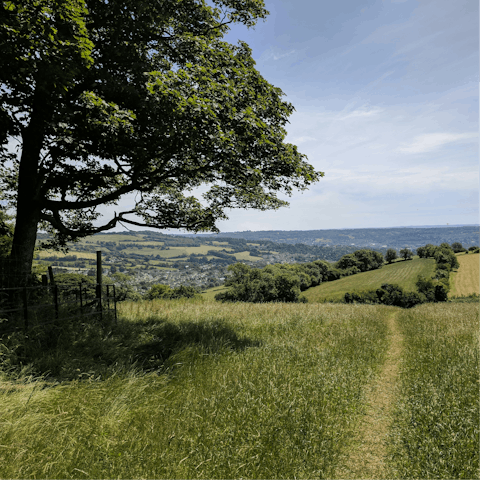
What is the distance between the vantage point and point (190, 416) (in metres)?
4.10

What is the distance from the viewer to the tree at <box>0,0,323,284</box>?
651 cm

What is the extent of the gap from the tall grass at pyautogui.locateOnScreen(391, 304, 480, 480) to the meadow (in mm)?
21

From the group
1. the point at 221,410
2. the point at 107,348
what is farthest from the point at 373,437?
the point at 107,348

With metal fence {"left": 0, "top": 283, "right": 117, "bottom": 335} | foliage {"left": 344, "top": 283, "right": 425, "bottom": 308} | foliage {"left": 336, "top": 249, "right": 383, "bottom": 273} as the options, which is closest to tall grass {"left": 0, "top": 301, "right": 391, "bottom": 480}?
metal fence {"left": 0, "top": 283, "right": 117, "bottom": 335}

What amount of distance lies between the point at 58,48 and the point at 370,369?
11.4m

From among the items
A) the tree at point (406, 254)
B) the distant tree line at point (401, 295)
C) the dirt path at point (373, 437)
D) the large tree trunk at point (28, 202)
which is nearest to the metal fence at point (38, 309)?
the large tree trunk at point (28, 202)

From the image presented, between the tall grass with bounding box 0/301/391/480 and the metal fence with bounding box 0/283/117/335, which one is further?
the metal fence with bounding box 0/283/117/335

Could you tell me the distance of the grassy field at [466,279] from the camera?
74938 millimetres

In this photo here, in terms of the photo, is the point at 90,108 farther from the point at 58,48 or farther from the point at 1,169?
the point at 1,169

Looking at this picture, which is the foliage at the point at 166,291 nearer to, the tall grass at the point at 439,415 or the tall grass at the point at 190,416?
the tall grass at the point at 190,416

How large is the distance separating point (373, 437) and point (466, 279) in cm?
10918

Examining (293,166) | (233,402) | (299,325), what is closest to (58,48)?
(293,166)

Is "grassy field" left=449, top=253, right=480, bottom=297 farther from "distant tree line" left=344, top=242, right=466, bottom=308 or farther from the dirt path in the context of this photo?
the dirt path

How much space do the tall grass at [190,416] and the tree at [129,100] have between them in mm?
5794
